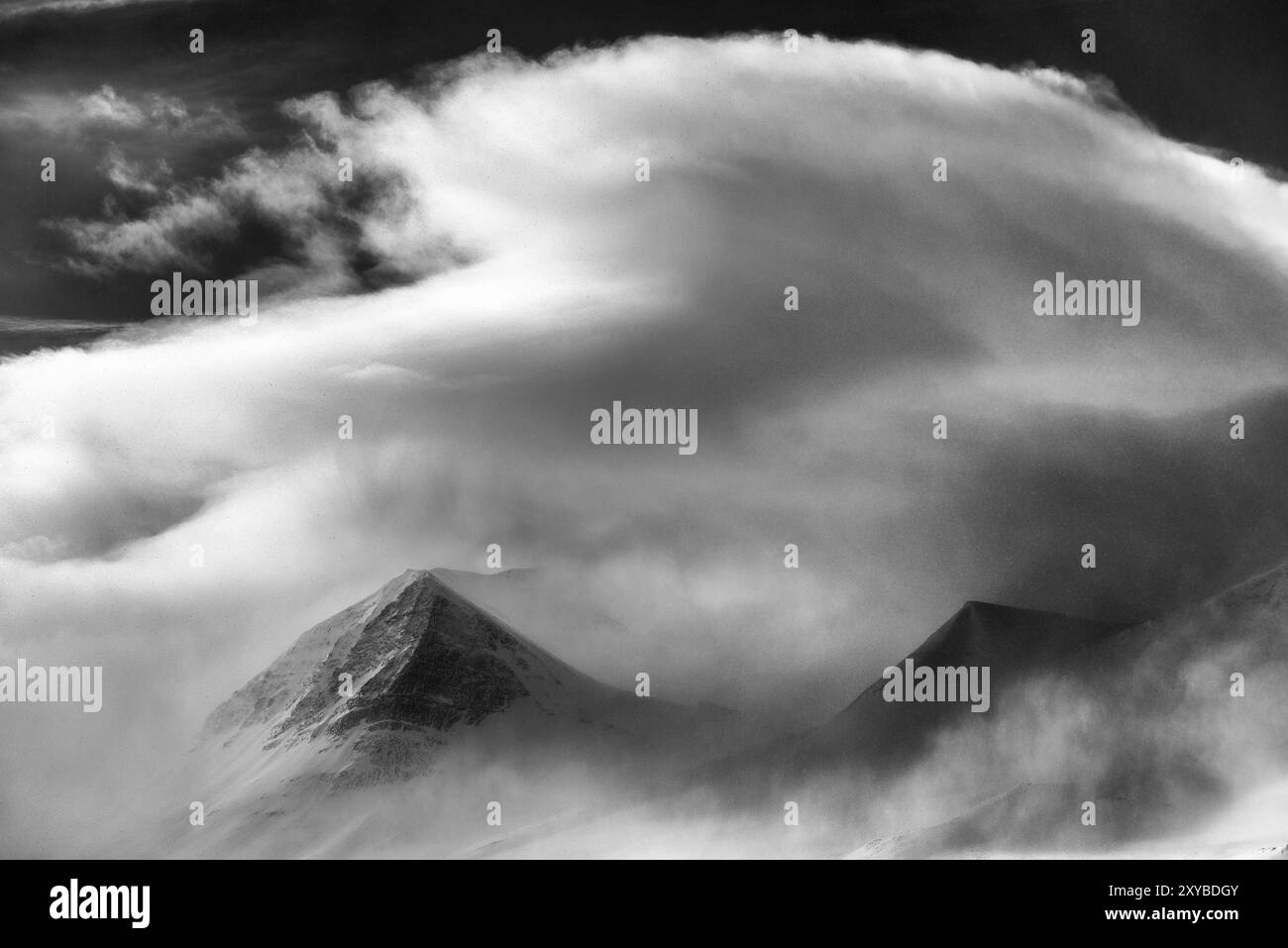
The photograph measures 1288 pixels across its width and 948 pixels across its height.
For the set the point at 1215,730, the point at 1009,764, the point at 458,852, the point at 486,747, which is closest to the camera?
the point at 1215,730

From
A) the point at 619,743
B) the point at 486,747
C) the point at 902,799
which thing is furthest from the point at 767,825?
the point at 486,747

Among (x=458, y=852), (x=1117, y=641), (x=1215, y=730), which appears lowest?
(x=458, y=852)

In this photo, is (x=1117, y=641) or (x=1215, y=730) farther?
(x=1117, y=641)

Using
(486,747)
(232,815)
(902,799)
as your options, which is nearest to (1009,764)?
(902,799)

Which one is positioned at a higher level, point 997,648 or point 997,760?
point 997,648

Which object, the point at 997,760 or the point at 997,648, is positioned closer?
the point at 997,760

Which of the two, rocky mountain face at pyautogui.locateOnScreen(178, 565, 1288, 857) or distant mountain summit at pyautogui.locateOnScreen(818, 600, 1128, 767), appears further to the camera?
distant mountain summit at pyautogui.locateOnScreen(818, 600, 1128, 767)

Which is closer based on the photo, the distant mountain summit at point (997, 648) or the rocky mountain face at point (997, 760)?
the rocky mountain face at point (997, 760)
